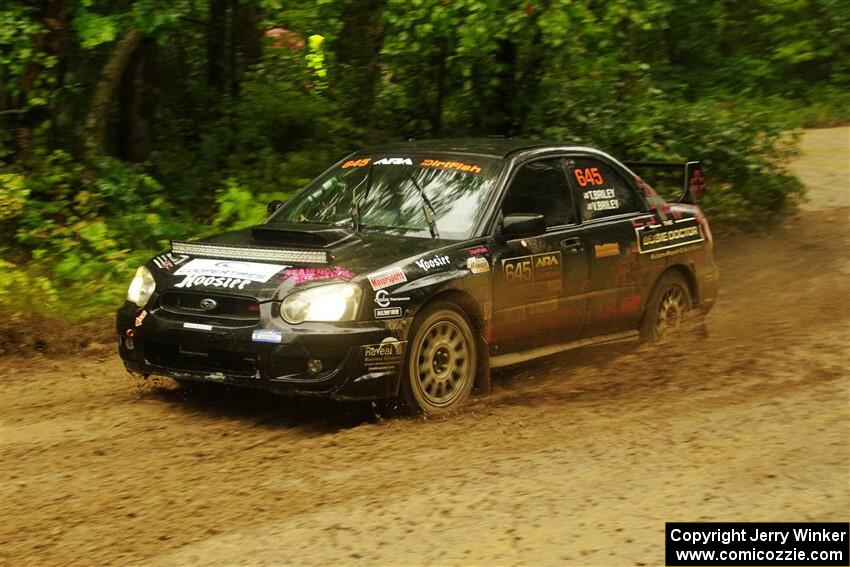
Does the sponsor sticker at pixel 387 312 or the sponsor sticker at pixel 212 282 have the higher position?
the sponsor sticker at pixel 212 282

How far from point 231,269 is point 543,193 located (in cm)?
239

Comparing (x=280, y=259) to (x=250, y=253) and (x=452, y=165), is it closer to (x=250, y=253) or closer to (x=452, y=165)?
(x=250, y=253)

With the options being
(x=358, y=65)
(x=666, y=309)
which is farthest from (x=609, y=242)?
(x=358, y=65)

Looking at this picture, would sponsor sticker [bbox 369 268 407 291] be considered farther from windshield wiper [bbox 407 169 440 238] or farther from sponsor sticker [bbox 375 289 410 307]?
windshield wiper [bbox 407 169 440 238]

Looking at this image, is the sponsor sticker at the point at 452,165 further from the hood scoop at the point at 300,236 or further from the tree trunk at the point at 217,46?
the tree trunk at the point at 217,46

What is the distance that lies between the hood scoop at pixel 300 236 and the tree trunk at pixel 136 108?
6293mm

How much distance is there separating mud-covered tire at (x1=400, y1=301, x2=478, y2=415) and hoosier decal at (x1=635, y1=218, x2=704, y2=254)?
205 cm

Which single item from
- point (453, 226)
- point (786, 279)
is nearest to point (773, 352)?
point (453, 226)

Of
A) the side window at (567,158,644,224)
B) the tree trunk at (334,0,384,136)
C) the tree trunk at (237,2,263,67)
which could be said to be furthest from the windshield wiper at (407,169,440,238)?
the tree trunk at (237,2,263,67)

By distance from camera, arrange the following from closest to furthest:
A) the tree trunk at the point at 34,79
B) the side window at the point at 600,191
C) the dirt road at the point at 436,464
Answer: the dirt road at the point at 436,464 < the side window at the point at 600,191 < the tree trunk at the point at 34,79

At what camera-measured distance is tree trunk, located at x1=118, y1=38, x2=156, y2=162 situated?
13.4 meters

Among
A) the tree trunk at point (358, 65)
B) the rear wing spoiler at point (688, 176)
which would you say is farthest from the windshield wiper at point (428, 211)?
the tree trunk at point (358, 65)

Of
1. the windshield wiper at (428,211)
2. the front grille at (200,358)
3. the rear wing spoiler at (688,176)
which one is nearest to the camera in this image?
the front grille at (200,358)

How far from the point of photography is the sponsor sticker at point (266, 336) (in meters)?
6.75
